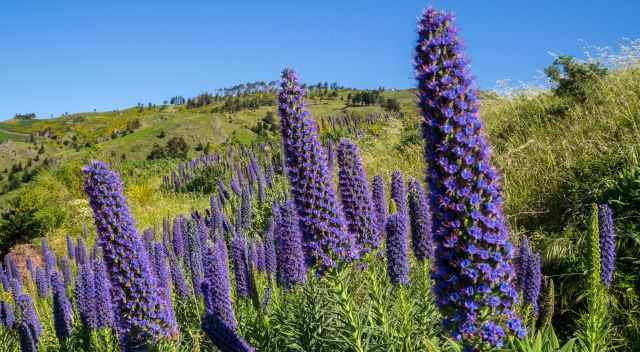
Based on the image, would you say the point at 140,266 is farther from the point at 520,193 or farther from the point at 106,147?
the point at 106,147

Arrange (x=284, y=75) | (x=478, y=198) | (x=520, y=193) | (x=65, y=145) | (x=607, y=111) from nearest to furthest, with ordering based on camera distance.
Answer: (x=478, y=198), (x=284, y=75), (x=520, y=193), (x=607, y=111), (x=65, y=145)

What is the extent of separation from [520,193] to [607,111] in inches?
97.8

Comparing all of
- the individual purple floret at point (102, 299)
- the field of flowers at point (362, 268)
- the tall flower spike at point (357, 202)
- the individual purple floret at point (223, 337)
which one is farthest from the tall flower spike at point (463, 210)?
the individual purple floret at point (102, 299)

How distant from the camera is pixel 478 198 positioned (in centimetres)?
229

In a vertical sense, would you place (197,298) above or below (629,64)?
below

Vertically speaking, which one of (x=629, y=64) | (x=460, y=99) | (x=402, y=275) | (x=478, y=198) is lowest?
(x=402, y=275)

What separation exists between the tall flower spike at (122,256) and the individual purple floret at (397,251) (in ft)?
5.76

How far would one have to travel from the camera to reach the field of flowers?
7.58ft

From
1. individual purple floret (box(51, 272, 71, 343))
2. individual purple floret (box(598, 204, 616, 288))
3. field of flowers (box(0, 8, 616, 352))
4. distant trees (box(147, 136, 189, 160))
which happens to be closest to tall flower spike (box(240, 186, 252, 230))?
field of flowers (box(0, 8, 616, 352))

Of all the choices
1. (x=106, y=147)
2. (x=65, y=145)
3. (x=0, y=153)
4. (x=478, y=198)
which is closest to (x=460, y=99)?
(x=478, y=198)

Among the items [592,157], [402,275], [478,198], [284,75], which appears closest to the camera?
[478,198]

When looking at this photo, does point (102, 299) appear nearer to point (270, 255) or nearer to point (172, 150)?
point (270, 255)

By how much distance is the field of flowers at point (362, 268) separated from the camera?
2.31 metres

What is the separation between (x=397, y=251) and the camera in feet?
12.6
